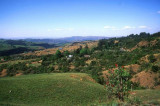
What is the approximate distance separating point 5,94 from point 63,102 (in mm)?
6979

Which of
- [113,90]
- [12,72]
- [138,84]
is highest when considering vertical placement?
[113,90]

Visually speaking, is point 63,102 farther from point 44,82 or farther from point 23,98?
point 44,82

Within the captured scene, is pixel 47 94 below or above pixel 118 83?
below

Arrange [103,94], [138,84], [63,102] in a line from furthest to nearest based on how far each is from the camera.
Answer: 1. [138,84]
2. [103,94]
3. [63,102]

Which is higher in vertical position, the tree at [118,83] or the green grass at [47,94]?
the tree at [118,83]

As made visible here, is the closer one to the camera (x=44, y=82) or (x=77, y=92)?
Answer: (x=77, y=92)

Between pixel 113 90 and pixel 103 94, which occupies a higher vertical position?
pixel 113 90

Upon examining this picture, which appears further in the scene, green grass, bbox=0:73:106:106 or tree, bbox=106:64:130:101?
green grass, bbox=0:73:106:106

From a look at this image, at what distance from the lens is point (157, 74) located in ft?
70.1

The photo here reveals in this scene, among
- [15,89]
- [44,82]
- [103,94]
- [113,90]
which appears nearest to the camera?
[113,90]

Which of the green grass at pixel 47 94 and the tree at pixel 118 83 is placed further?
the green grass at pixel 47 94

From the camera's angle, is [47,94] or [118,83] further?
[47,94]

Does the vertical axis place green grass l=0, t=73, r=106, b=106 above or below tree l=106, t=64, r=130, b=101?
below

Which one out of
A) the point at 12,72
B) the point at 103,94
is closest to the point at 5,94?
the point at 103,94
